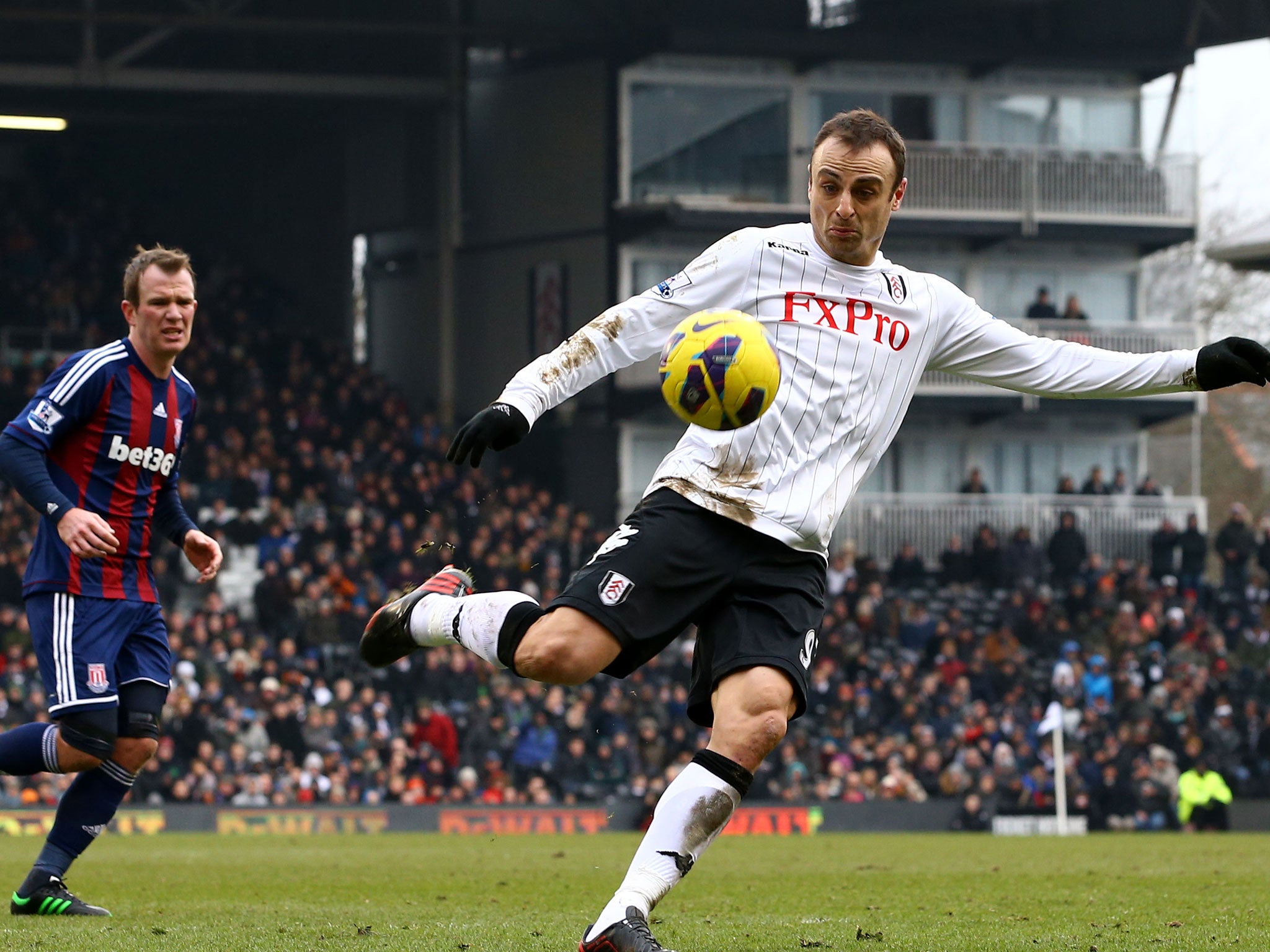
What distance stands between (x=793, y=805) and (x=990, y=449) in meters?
16.4

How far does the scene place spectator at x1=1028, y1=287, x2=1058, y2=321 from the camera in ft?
121

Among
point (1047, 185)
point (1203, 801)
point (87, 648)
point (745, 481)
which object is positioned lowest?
point (1203, 801)

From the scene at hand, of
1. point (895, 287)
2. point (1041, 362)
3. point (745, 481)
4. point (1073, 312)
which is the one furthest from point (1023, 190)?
point (745, 481)

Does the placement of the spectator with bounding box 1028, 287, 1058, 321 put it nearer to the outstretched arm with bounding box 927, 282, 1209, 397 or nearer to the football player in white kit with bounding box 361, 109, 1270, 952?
the outstretched arm with bounding box 927, 282, 1209, 397

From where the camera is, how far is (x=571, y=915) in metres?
8.49

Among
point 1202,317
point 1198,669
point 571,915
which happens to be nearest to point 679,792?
point 571,915

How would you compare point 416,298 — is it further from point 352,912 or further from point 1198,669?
point 352,912

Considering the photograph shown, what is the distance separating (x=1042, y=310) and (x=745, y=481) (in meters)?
31.3

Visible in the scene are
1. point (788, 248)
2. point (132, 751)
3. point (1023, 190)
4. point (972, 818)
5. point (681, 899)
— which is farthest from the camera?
point (1023, 190)

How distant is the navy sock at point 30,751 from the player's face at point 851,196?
12.8ft

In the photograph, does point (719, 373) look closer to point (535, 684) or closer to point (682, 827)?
point (682, 827)

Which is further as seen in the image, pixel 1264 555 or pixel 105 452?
pixel 1264 555

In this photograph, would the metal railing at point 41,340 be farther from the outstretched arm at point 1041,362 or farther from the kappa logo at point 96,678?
the outstretched arm at point 1041,362

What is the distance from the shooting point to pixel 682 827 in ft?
20.3
